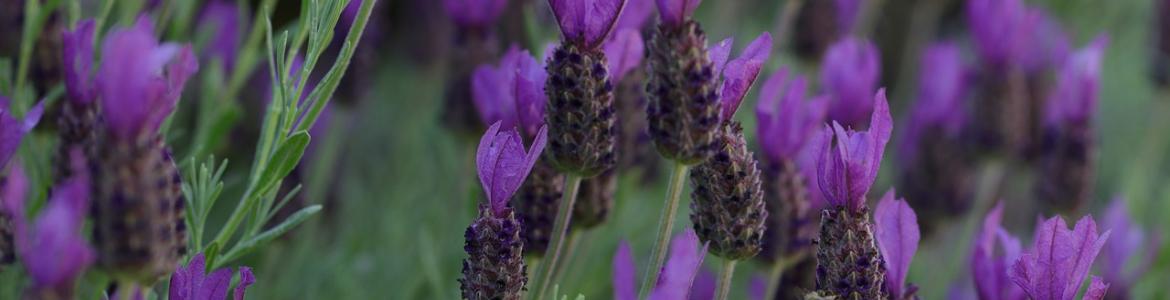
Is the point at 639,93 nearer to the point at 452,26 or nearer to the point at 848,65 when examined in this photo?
the point at 848,65

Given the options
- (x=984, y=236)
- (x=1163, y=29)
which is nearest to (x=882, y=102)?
(x=984, y=236)

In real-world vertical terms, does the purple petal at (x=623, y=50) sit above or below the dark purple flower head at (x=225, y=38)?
above

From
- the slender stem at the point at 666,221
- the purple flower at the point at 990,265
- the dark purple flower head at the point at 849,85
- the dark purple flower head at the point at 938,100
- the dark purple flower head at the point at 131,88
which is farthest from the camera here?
the dark purple flower head at the point at 938,100

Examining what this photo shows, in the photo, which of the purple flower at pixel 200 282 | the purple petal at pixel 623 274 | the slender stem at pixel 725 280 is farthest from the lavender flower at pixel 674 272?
the purple flower at pixel 200 282

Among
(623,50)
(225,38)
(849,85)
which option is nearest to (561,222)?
(623,50)

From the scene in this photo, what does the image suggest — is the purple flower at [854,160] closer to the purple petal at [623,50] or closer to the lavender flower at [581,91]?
the lavender flower at [581,91]

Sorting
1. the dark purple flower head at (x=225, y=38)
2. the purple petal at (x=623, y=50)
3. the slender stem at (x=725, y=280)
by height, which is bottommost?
the slender stem at (x=725, y=280)

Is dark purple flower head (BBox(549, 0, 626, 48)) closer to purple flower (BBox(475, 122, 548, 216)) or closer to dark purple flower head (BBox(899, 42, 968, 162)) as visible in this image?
purple flower (BBox(475, 122, 548, 216))
